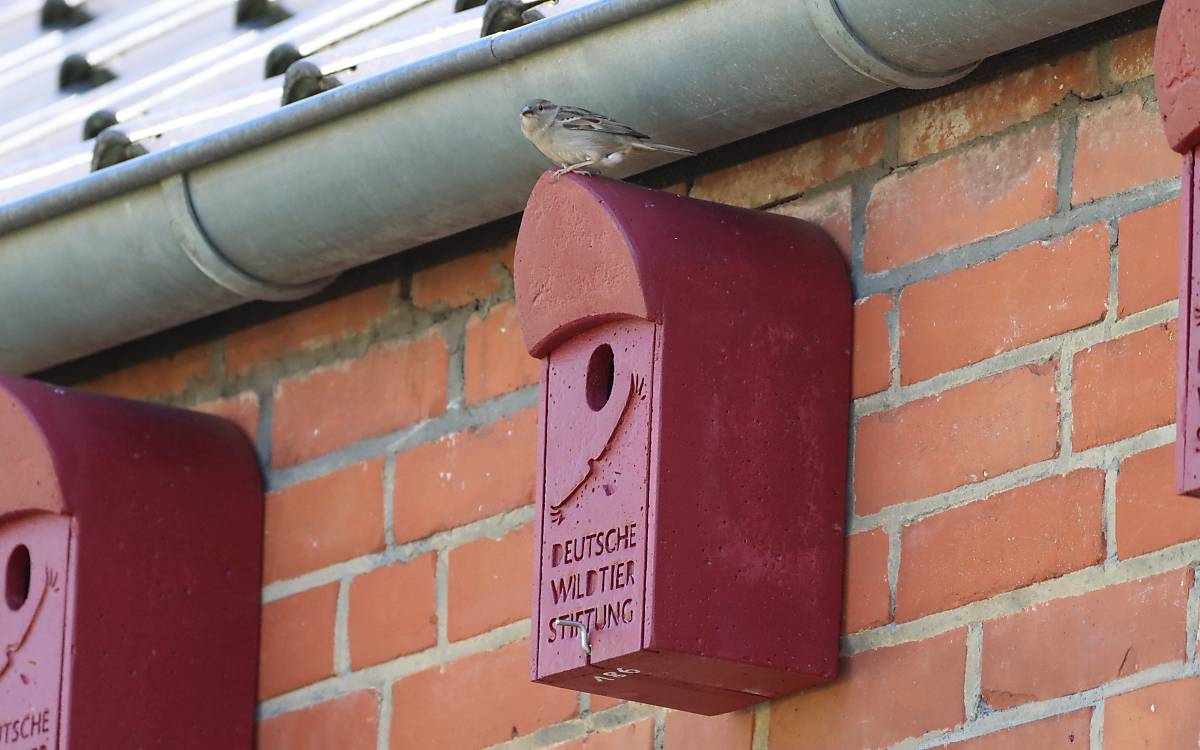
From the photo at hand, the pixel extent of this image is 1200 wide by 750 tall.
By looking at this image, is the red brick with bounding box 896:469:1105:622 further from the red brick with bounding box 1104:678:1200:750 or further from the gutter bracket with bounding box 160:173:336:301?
the gutter bracket with bounding box 160:173:336:301

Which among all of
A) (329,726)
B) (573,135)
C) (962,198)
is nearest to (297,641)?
(329,726)

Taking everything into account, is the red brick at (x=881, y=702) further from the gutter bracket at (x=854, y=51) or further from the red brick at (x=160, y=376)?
the red brick at (x=160, y=376)

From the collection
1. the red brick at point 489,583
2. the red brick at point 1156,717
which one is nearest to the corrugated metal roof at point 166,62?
the red brick at point 489,583

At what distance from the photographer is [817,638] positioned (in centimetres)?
308

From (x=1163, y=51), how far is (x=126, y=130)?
164 cm

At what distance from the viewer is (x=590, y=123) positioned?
3.20 meters

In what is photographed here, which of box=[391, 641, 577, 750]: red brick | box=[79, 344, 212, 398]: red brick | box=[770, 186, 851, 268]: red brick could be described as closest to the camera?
box=[770, 186, 851, 268]: red brick

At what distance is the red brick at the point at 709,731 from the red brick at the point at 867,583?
0.17 metres

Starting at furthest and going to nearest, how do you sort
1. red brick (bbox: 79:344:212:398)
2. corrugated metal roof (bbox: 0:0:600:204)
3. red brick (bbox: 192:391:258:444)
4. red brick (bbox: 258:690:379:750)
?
1. red brick (bbox: 79:344:212:398)
2. red brick (bbox: 192:391:258:444)
3. red brick (bbox: 258:690:379:750)
4. corrugated metal roof (bbox: 0:0:600:204)

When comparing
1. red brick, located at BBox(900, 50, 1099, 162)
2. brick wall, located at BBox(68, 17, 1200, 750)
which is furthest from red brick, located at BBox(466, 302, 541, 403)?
red brick, located at BBox(900, 50, 1099, 162)

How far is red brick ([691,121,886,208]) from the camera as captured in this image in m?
3.26

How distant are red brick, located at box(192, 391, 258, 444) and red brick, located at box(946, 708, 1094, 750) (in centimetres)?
133

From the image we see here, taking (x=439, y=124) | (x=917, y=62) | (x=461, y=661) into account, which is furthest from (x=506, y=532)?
(x=917, y=62)

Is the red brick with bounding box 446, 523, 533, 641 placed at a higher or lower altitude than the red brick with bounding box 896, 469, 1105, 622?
higher
